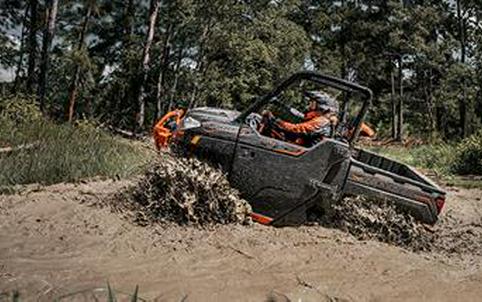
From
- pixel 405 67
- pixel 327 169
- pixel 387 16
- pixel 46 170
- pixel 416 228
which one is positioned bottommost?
pixel 46 170

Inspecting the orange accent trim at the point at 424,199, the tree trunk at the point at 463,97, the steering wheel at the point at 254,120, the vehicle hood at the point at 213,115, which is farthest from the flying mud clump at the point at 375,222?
the tree trunk at the point at 463,97

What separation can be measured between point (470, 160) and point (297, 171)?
1036 cm

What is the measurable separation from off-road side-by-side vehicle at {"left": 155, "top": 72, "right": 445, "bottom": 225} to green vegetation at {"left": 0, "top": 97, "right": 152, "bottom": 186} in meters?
2.36

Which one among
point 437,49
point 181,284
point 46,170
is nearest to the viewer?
point 181,284

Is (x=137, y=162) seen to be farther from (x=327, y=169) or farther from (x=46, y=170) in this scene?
(x=327, y=169)

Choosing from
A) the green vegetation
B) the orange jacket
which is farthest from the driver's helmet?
the green vegetation

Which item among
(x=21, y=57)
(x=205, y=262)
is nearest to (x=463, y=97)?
(x=21, y=57)

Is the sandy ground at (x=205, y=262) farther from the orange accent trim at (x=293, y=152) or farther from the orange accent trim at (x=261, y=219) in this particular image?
the orange accent trim at (x=293, y=152)

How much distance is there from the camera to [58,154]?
8.83 m

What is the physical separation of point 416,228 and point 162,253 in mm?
2935

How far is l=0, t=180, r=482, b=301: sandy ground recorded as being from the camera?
4.88 meters

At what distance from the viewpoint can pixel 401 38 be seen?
3419 cm

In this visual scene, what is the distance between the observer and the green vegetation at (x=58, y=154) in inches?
324

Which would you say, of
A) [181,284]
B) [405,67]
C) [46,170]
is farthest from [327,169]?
[405,67]
